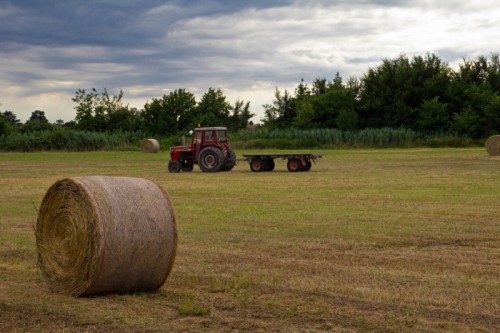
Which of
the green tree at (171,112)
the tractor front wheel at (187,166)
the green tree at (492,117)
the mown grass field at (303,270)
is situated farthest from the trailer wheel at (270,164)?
the green tree at (171,112)

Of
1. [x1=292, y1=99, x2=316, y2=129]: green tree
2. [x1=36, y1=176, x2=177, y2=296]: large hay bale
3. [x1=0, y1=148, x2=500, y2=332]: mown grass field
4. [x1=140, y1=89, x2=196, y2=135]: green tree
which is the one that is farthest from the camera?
[x1=140, y1=89, x2=196, y2=135]: green tree

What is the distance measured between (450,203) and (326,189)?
529cm

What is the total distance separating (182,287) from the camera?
1060 centimetres

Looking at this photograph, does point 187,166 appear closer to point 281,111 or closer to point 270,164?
point 270,164

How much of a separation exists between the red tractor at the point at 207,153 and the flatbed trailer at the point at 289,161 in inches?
36.5

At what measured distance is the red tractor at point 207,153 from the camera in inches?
1406

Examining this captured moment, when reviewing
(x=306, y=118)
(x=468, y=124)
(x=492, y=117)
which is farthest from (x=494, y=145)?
(x=306, y=118)

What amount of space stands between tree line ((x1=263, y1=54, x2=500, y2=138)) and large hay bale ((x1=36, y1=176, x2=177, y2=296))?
64097 mm

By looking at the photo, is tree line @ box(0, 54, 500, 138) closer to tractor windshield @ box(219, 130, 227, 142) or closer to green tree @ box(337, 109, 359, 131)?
Answer: green tree @ box(337, 109, 359, 131)

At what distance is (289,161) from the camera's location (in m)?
35.8

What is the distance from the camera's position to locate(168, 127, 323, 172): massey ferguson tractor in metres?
35.5

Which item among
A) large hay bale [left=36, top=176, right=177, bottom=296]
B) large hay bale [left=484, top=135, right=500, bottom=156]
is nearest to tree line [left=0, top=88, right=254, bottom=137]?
large hay bale [left=484, top=135, right=500, bottom=156]

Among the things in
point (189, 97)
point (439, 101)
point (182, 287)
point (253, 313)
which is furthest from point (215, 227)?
point (189, 97)

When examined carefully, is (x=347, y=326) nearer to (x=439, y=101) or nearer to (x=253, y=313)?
(x=253, y=313)
